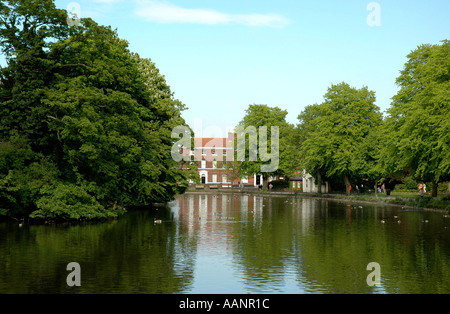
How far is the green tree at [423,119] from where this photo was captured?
46219mm

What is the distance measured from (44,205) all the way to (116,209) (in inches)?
438

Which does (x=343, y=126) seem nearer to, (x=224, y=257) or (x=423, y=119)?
(x=423, y=119)

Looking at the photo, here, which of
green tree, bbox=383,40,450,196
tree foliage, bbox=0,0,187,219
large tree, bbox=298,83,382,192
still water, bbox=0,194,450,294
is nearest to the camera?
still water, bbox=0,194,450,294

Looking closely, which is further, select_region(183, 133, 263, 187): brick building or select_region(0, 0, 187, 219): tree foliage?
select_region(183, 133, 263, 187): brick building

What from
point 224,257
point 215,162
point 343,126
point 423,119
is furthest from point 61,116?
point 215,162

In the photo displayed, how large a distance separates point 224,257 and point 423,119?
32154mm

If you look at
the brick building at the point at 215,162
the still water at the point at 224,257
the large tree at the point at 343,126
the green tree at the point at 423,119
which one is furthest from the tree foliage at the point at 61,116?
the brick building at the point at 215,162

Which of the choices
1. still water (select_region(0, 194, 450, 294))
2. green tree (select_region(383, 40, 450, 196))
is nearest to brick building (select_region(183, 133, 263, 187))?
green tree (select_region(383, 40, 450, 196))

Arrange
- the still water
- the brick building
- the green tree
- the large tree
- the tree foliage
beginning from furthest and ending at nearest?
the brick building, the large tree, the green tree, the tree foliage, the still water

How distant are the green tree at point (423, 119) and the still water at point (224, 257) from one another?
45.0 ft

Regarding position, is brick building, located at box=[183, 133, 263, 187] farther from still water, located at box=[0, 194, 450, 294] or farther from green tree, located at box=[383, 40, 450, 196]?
still water, located at box=[0, 194, 450, 294]

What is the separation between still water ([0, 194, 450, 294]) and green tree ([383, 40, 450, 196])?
13710mm

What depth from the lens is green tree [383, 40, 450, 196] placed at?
46219 mm
